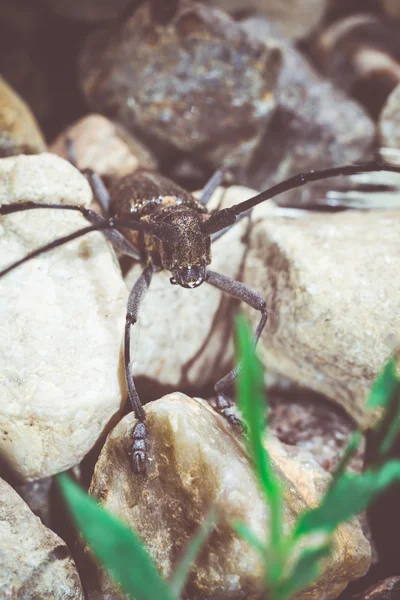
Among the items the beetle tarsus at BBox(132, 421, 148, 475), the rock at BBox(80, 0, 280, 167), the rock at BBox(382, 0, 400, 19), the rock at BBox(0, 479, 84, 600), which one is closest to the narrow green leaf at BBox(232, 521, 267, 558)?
the beetle tarsus at BBox(132, 421, 148, 475)

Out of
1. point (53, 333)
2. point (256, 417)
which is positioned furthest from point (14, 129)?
point (256, 417)

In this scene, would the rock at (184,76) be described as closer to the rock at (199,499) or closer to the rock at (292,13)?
the rock at (292,13)

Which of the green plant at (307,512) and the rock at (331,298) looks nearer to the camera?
the green plant at (307,512)

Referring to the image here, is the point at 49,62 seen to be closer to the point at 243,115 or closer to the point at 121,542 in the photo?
the point at 243,115

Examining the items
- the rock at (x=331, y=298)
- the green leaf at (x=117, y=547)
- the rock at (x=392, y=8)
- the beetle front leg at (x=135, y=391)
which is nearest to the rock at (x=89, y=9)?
the rock at (x=331, y=298)

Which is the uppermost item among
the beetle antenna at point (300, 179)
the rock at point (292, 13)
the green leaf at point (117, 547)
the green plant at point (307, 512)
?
the rock at point (292, 13)

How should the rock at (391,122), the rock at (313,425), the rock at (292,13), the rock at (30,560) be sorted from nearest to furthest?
the rock at (30,560), the rock at (313,425), the rock at (391,122), the rock at (292,13)

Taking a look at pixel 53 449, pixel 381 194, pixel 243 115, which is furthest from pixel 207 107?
pixel 53 449

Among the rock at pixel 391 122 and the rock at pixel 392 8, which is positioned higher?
the rock at pixel 392 8
